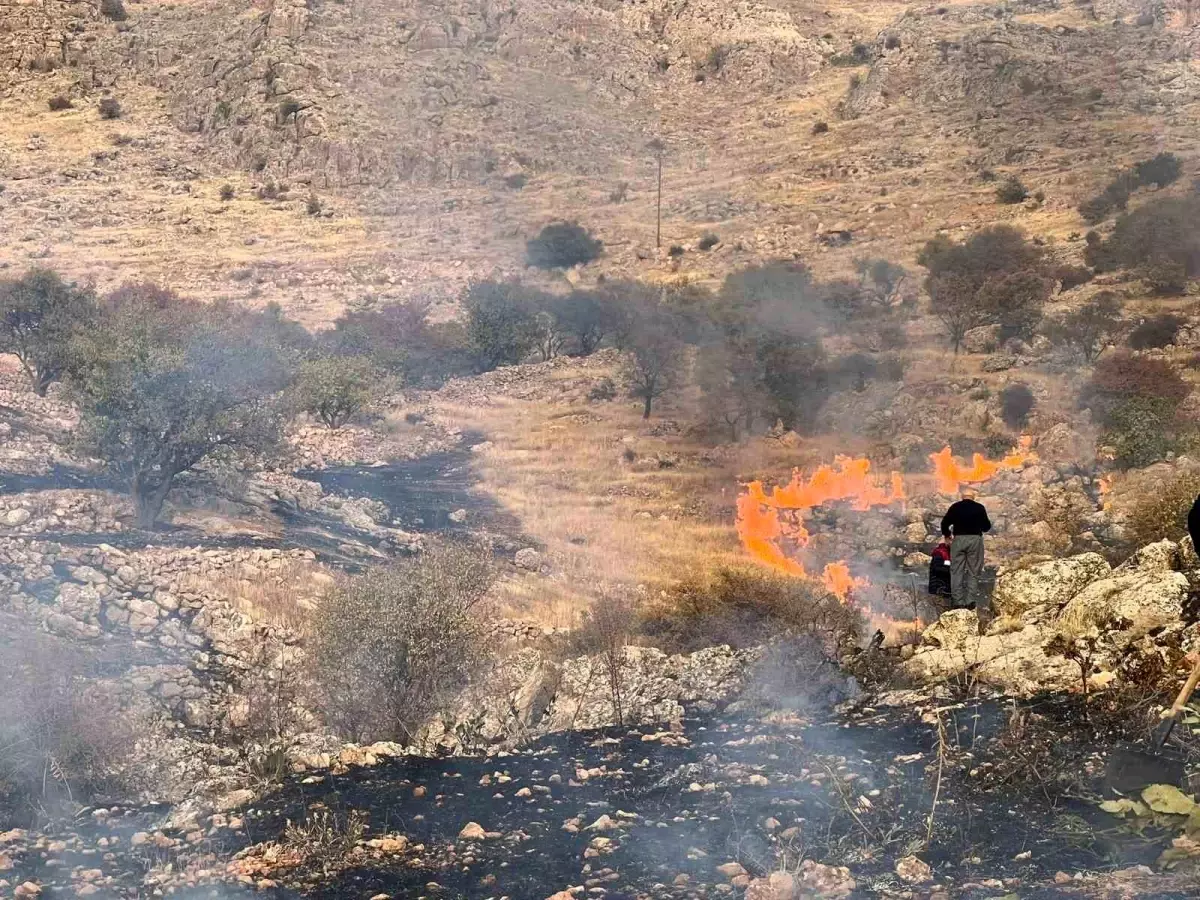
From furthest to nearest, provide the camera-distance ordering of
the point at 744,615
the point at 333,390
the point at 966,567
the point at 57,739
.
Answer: the point at 333,390, the point at 744,615, the point at 966,567, the point at 57,739

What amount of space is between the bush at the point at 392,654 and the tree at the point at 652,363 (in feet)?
59.6

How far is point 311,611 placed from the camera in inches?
564

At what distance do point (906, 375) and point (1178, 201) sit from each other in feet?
43.1

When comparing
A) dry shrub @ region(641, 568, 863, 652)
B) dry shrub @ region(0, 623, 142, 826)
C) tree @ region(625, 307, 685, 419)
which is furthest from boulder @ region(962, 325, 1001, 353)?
dry shrub @ region(0, 623, 142, 826)

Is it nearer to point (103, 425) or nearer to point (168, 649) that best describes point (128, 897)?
point (168, 649)

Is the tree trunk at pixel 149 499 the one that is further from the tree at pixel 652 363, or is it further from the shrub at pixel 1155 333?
the shrub at pixel 1155 333

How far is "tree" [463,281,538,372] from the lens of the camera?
121 feet

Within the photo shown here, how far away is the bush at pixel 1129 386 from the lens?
2436 centimetres

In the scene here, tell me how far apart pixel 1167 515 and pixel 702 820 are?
6.74m

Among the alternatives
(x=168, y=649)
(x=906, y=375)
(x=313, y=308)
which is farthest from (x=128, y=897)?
(x=313, y=308)

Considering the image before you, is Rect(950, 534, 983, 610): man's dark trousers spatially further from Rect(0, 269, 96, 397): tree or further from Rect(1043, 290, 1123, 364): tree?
Rect(0, 269, 96, 397): tree

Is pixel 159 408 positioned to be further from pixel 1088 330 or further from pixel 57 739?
pixel 1088 330

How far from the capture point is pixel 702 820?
8.00m

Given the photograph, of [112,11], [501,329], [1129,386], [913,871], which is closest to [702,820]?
[913,871]
